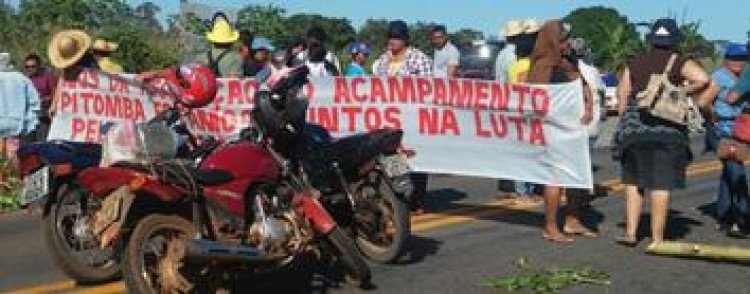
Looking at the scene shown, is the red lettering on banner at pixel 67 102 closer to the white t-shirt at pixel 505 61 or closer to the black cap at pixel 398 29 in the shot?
the black cap at pixel 398 29

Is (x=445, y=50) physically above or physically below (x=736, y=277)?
above

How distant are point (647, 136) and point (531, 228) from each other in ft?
5.09

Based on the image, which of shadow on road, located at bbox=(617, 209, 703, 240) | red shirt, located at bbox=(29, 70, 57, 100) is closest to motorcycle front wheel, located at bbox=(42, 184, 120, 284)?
shadow on road, located at bbox=(617, 209, 703, 240)

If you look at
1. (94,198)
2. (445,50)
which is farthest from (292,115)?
(445,50)

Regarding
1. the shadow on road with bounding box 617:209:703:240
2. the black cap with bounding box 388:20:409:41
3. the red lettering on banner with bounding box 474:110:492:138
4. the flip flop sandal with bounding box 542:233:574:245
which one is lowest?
the shadow on road with bounding box 617:209:703:240

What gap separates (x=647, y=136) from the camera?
8953mm

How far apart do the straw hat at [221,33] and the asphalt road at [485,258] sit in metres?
2.99

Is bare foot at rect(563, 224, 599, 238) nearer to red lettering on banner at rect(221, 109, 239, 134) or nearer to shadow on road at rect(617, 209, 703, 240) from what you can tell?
shadow on road at rect(617, 209, 703, 240)

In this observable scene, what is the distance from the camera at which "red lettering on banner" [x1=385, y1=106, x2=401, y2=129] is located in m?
10.6

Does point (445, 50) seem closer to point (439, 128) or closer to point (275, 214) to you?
point (439, 128)

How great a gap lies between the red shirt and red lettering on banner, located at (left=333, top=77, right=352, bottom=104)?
16.4 ft

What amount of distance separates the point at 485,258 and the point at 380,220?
893mm

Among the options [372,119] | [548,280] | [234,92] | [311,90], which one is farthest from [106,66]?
[548,280]

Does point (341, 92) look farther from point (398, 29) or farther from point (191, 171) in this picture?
point (191, 171)
